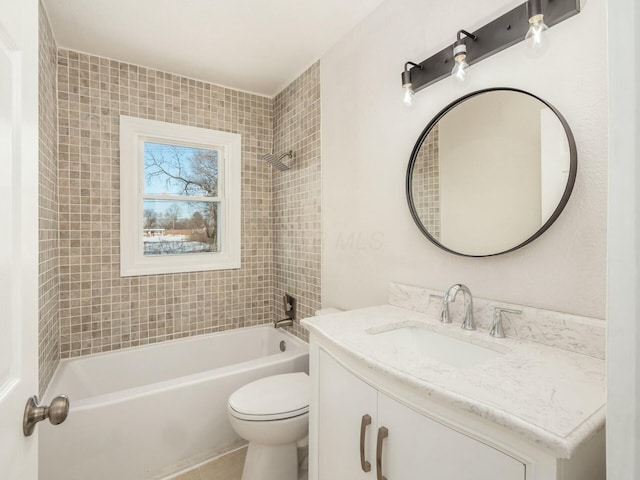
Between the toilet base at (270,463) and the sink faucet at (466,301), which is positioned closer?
the sink faucet at (466,301)

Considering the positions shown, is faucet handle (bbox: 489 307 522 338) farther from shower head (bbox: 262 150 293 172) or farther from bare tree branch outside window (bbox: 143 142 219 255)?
bare tree branch outside window (bbox: 143 142 219 255)

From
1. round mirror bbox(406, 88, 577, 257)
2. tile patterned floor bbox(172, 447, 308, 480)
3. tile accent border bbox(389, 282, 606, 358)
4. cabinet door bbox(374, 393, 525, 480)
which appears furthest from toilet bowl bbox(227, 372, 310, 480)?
round mirror bbox(406, 88, 577, 257)

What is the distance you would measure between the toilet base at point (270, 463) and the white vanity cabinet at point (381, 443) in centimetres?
35

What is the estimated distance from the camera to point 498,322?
1125mm

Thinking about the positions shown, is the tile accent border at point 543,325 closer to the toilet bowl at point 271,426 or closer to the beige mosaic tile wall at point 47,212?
the toilet bowl at point 271,426

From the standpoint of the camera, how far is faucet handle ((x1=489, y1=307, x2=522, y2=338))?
1116mm

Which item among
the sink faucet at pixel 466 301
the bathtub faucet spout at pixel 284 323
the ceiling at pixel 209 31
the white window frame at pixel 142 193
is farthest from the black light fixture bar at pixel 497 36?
the bathtub faucet spout at pixel 284 323

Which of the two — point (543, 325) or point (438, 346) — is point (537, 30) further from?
point (438, 346)

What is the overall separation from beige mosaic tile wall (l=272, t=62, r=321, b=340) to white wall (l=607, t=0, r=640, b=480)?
6.19 ft

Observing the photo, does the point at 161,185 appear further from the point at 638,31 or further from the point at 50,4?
the point at 638,31

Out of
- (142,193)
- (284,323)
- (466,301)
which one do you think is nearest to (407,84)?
(466,301)

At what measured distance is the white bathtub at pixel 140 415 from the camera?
4.98ft

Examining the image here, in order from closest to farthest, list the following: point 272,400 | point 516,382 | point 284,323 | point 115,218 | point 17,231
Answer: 1. point 17,231
2. point 516,382
3. point 272,400
4. point 115,218
5. point 284,323

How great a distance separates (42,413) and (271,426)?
1.03 m
